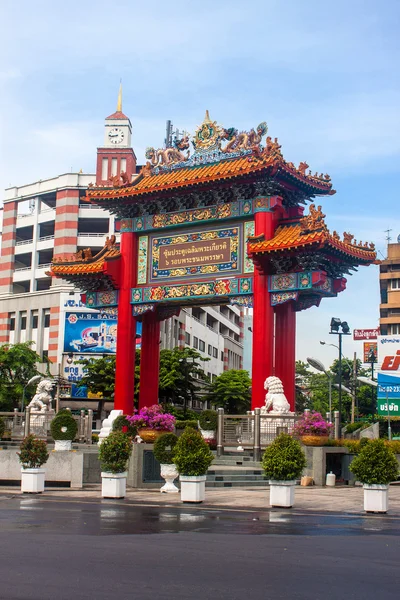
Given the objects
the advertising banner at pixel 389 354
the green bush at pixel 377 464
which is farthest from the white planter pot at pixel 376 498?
the advertising banner at pixel 389 354

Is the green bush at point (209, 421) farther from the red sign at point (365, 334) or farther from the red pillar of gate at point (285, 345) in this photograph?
the red sign at point (365, 334)

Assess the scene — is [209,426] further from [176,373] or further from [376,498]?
[176,373]

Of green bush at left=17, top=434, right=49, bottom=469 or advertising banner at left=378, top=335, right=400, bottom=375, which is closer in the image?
green bush at left=17, top=434, right=49, bottom=469

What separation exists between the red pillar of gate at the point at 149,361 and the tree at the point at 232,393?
27013mm

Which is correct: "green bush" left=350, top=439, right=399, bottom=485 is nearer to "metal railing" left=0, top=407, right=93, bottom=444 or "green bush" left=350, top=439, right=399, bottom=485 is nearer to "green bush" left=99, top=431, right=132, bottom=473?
"green bush" left=99, top=431, right=132, bottom=473

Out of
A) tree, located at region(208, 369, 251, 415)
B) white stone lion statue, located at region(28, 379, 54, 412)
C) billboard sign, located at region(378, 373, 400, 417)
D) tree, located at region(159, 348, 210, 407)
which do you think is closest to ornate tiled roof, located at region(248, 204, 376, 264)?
white stone lion statue, located at region(28, 379, 54, 412)

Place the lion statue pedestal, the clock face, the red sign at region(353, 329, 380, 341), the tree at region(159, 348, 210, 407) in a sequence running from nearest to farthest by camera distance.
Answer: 1. the lion statue pedestal
2. the tree at region(159, 348, 210, 407)
3. the clock face
4. the red sign at region(353, 329, 380, 341)

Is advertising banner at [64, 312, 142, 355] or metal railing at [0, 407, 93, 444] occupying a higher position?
advertising banner at [64, 312, 142, 355]

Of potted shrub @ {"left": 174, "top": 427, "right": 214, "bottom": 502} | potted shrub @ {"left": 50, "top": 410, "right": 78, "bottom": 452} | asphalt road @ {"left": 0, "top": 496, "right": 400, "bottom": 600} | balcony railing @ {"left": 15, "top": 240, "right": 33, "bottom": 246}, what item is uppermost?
balcony railing @ {"left": 15, "top": 240, "right": 33, "bottom": 246}

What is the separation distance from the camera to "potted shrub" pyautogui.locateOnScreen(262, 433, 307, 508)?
17859 mm

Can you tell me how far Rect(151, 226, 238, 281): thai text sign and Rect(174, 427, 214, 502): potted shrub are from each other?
1327cm

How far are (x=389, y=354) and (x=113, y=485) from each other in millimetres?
47935

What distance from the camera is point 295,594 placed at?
25.9 ft

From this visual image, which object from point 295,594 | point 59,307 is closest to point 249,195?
point 295,594
